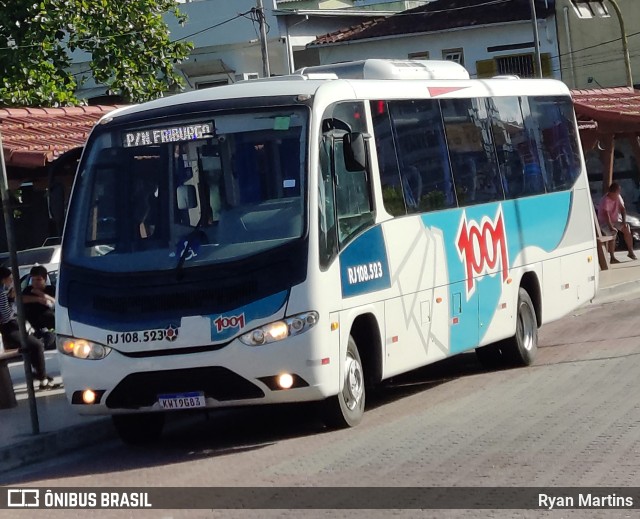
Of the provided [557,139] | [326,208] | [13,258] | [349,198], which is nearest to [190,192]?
[326,208]

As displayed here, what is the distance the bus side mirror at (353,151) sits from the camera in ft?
36.1

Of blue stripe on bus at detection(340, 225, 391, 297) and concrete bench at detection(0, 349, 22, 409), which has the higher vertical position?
blue stripe on bus at detection(340, 225, 391, 297)

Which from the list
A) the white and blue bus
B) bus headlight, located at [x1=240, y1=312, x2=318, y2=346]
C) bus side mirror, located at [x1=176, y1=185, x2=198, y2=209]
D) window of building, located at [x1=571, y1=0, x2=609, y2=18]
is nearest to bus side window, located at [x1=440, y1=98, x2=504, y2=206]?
the white and blue bus

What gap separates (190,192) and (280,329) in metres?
1.45

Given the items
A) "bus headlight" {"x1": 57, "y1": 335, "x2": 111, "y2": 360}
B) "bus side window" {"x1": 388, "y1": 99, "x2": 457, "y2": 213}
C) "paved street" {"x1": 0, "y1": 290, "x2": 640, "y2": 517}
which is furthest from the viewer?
"bus side window" {"x1": 388, "y1": 99, "x2": 457, "y2": 213}

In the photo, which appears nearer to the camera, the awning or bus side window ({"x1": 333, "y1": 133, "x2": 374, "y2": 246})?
bus side window ({"x1": 333, "y1": 133, "x2": 374, "y2": 246})

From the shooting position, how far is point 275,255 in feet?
34.5

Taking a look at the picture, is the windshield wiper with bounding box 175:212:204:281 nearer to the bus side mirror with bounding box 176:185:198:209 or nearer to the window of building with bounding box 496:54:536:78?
the bus side mirror with bounding box 176:185:198:209

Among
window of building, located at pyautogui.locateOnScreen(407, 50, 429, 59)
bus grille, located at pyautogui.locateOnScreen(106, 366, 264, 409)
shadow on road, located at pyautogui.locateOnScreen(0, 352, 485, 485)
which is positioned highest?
window of building, located at pyautogui.locateOnScreen(407, 50, 429, 59)

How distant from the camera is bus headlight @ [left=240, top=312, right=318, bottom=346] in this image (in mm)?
10367

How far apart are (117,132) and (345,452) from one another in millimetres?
3496

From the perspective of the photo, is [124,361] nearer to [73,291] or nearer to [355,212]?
[73,291]

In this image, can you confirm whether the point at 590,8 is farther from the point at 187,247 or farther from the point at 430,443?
the point at 430,443

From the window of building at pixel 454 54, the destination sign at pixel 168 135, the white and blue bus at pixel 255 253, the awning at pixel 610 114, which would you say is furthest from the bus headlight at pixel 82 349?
the window of building at pixel 454 54
